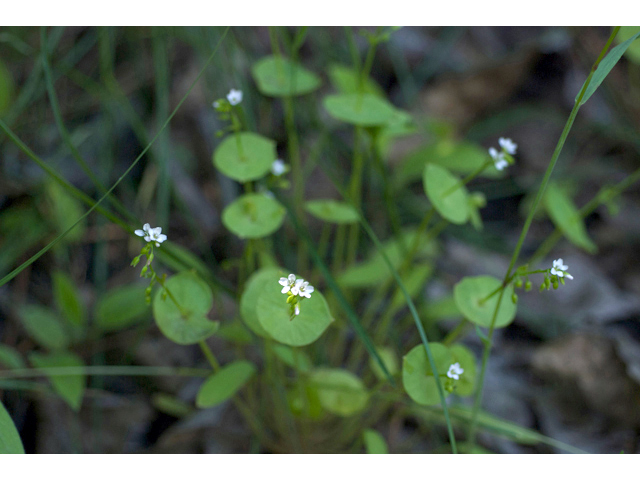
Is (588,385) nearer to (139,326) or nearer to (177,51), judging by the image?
(139,326)

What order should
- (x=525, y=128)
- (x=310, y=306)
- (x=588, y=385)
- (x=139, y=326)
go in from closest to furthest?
1. (x=310, y=306)
2. (x=588, y=385)
3. (x=139, y=326)
4. (x=525, y=128)

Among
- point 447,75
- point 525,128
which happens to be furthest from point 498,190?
point 447,75

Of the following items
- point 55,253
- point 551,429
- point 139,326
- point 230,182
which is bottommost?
point 551,429

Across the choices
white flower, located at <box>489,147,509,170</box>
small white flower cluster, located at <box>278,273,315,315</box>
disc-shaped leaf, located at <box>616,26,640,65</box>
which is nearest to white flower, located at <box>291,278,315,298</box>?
small white flower cluster, located at <box>278,273,315,315</box>

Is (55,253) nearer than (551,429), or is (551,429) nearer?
(551,429)

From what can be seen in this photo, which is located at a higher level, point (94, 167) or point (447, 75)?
point (447, 75)

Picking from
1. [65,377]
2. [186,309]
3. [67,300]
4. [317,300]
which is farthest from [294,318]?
[67,300]
